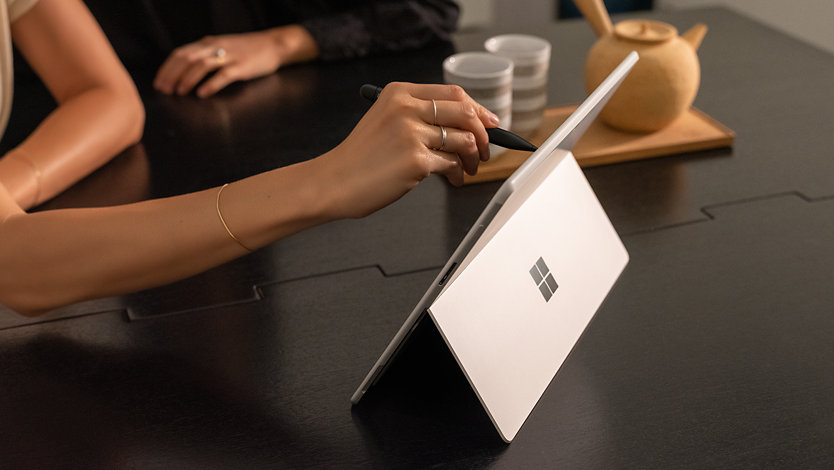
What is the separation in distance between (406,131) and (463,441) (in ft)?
0.92

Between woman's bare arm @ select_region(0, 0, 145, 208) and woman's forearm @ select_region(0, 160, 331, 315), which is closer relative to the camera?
woman's forearm @ select_region(0, 160, 331, 315)

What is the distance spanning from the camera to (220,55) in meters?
1.49

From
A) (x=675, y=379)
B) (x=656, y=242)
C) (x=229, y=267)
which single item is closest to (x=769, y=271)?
(x=656, y=242)

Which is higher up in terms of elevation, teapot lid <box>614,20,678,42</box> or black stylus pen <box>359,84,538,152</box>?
black stylus pen <box>359,84,538,152</box>

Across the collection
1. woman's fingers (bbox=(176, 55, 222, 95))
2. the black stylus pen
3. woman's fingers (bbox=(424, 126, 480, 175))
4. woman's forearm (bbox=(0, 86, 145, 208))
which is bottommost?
woman's fingers (bbox=(176, 55, 222, 95))

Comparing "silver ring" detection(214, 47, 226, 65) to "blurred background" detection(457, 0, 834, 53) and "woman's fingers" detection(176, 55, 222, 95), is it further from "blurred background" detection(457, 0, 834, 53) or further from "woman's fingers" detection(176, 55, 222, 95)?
"blurred background" detection(457, 0, 834, 53)

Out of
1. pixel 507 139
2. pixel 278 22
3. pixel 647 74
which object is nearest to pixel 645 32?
pixel 647 74

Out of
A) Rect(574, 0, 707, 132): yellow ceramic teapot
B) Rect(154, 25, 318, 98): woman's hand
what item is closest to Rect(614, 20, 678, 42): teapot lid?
Rect(574, 0, 707, 132): yellow ceramic teapot

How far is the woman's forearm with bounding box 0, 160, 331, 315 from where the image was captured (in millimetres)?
783

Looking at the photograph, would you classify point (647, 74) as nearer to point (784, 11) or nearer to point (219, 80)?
point (219, 80)

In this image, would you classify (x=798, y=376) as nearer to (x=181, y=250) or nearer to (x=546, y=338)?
(x=546, y=338)

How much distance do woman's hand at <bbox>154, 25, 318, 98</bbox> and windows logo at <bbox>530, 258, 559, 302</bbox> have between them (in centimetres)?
86

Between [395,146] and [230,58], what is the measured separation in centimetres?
83

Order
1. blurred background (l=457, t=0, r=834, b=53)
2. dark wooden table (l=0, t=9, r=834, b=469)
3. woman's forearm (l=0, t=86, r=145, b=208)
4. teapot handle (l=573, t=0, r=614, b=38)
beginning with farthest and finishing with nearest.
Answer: blurred background (l=457, t=0, r=834, b=53) → teapot handle (l=573, t=0, r=614, b=38) → woman's forearm (l=0, t=86, r=145, b=208) → dark wooden table (l=0, t=9, r=834, b=469)
